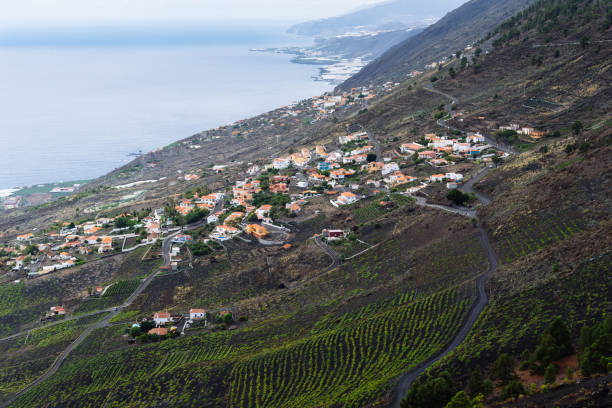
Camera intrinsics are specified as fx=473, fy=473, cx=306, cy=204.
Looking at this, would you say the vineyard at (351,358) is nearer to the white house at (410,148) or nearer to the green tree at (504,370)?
the green tree at (504,370)

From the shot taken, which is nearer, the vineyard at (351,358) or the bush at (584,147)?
the vineyard at (351,358)

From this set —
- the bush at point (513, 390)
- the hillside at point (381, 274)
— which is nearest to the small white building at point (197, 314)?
the hillside at point (381, 274)

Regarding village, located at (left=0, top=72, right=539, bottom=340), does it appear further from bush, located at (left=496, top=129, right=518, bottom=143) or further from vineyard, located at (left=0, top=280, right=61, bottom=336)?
vineyard, located at (left=0, top=280, right=61, bottom=336)

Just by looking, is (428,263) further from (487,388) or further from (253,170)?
(253,170)

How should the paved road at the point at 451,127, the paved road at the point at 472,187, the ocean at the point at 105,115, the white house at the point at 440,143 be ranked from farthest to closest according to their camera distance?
the ocean at the point at 105,115 → the white house at the point at 440,143 → the paved road at the point at 451,127 → the paved road at the point at 472,187

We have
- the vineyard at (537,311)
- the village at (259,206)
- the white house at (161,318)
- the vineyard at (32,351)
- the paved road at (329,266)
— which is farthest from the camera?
the village at (259,206)

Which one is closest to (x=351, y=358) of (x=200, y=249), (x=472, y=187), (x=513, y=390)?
(x=513, y=390)

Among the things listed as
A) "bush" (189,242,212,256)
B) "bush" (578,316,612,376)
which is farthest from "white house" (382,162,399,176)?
"bush" (578,316,612,376)

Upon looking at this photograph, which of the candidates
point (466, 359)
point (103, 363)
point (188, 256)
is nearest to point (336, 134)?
point (188, 256)
